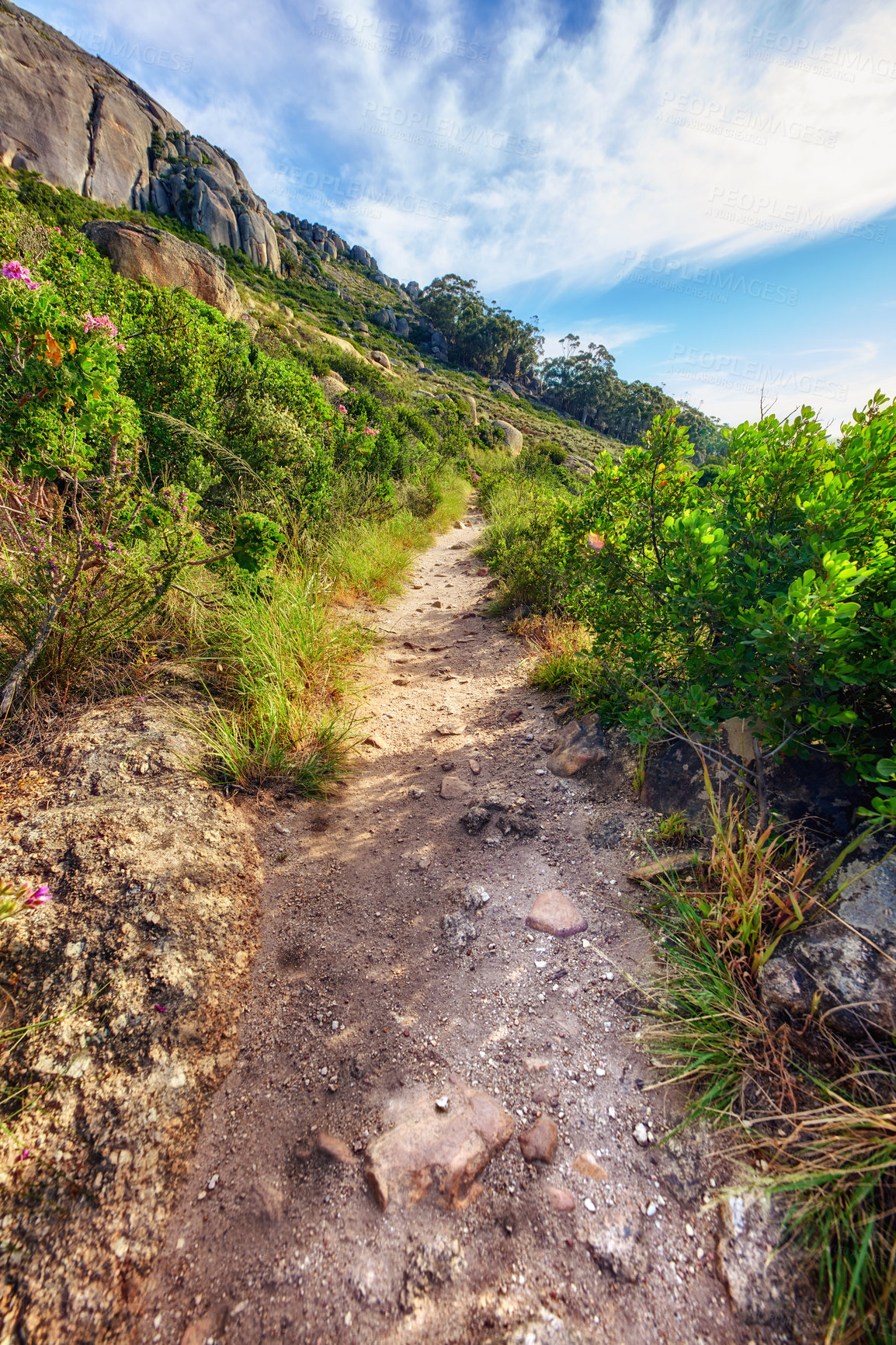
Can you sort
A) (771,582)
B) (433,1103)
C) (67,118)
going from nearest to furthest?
(433,1103) < (771,582) < (67,118)

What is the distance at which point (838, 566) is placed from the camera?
1.49 m

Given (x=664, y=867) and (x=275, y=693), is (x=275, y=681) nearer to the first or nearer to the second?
(x=275, y=693)

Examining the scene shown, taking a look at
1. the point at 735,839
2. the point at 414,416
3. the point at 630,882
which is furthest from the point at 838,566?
the point at 414,416

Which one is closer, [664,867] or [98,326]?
[664,867]

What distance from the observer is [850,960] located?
1466 millimetres

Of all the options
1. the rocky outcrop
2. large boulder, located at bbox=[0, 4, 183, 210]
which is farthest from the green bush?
the rocky outcrop

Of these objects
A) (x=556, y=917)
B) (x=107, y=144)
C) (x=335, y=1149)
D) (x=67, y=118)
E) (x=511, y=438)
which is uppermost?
(x=107, y=144)

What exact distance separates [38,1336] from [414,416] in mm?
18285

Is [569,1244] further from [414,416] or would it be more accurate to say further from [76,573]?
[414,416]

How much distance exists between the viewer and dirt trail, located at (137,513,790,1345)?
1206 millimetres

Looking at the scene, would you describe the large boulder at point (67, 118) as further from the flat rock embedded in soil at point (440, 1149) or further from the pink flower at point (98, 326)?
the flat rock embedded in soil at point (440, 1149)

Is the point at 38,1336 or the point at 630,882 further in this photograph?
the point at 630,882

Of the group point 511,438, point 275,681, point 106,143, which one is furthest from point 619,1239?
point 106,143

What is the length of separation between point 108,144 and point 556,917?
178 ft
